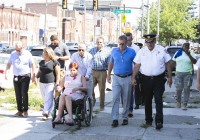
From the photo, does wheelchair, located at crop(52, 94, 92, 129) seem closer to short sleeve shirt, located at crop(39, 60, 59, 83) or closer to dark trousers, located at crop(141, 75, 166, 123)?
short sleeve shirt, located at crop(39, 60, 59, 83)

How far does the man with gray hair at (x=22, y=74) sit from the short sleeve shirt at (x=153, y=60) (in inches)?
114

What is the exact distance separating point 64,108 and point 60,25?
368 ft

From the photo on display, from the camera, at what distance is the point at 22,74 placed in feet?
35.4

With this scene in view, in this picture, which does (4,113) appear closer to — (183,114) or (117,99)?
(117,99)

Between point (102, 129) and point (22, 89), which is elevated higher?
point (22, 89)

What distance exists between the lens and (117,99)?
382 inches

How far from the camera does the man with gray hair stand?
35.5 ft

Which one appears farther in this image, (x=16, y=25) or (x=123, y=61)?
(x=16, y=25)

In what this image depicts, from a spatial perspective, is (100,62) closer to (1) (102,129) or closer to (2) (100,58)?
(2) (100,58)

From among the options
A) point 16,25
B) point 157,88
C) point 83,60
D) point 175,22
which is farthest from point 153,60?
point 16,25

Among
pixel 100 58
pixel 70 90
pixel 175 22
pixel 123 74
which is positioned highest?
pixel 175 22

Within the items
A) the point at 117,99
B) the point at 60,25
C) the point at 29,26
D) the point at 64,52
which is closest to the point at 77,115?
the point at 117,99

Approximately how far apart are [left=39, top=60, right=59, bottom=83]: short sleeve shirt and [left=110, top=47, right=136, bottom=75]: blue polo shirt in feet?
4.88

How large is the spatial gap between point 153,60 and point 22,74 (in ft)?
10.9
